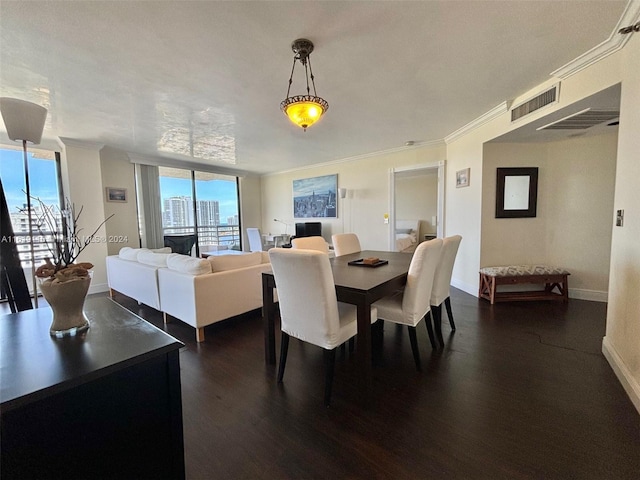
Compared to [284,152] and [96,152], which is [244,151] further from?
[96,152]

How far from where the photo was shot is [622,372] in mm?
1841

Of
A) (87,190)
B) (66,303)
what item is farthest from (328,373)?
(87,190)

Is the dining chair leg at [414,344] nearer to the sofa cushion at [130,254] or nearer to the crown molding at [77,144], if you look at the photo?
the sofa cushion at [130,254]

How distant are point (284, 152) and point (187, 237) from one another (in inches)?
96.1

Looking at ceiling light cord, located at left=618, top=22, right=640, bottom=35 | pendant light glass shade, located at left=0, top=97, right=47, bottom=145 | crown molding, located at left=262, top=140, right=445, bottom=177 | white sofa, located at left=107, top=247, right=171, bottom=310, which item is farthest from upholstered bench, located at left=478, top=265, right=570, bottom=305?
pendant light glass shade, located at left=0, top=97, right=47, bottom=145

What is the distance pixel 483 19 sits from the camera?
5.65 feet

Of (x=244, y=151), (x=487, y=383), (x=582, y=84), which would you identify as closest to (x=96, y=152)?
(x=244, y=151)

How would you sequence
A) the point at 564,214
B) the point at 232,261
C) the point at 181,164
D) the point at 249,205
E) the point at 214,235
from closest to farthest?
the point at 232,261 < the point at 564,214 < the point at 181,164 < the point at 214,235 < the point at 249,205

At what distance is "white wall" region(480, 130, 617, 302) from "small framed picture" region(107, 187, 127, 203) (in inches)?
228

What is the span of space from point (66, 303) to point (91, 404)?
424 mm

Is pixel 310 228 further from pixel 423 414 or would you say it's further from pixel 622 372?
pixel 622 372

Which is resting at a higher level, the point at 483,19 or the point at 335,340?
the point at 483,19

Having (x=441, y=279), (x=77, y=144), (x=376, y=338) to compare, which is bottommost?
(x=376, y=338)

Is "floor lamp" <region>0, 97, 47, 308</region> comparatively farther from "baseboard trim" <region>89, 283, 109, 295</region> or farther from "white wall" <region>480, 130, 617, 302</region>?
"white wall" <region>480, 130, 617, 302</region>
